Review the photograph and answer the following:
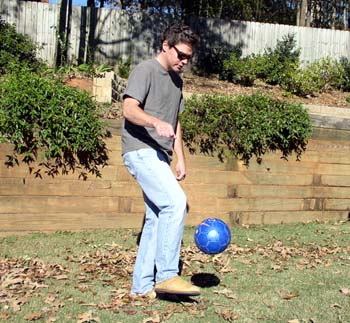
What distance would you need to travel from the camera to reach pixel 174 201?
399 cm

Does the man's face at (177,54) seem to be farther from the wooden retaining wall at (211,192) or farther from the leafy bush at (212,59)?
the leafy bush at (212,59)

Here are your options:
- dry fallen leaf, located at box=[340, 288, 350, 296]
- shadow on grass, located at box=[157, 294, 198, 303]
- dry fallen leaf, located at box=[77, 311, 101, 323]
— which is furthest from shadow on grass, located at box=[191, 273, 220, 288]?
dry fallen leaf, located at box=[77, 311, 101, 323]

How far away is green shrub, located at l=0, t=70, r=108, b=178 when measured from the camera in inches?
235

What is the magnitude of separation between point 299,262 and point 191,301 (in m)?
1.68

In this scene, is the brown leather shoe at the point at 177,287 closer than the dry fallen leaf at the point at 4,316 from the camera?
No

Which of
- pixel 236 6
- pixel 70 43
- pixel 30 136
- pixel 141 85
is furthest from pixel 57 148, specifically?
pixel 236 6

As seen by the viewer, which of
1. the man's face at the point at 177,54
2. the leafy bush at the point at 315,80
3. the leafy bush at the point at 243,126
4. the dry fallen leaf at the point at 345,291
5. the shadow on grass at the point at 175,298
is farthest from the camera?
the leafy bush at the point at 315,80

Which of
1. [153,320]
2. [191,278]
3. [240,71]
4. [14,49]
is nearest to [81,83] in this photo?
[14,49]

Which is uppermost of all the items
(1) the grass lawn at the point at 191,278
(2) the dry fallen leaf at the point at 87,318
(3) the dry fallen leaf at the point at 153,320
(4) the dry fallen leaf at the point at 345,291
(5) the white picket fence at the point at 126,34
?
(5) the white picket fence at the point at 126,34

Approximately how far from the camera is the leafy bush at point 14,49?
1032 centimetres

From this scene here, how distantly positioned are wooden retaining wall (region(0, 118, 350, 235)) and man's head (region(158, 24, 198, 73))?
2.44m

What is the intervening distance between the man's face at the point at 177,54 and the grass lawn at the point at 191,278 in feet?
5.84

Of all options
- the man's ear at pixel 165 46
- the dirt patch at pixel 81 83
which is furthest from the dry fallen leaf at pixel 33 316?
the dirt patch at pixel 81 83

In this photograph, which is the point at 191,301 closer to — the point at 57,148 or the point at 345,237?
the point at 57,148
